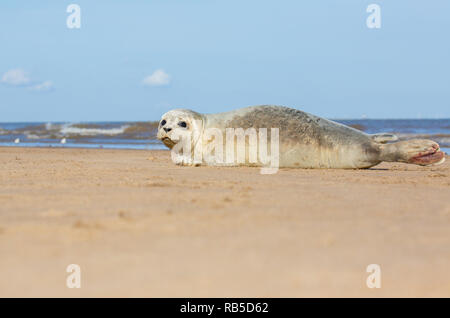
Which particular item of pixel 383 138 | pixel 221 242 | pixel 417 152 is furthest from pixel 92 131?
pixel 221 242

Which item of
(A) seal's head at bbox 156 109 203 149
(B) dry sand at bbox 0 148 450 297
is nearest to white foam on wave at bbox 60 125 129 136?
(A) seal's head at bbox 156 109 203 149

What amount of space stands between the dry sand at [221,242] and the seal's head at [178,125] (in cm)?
311

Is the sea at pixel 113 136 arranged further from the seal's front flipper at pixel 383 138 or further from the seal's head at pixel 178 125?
the seal's head at pixel 178 125

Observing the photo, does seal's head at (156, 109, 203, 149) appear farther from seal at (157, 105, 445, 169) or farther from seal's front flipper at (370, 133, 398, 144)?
seal's front flipper at (370, 133, 398, 144)

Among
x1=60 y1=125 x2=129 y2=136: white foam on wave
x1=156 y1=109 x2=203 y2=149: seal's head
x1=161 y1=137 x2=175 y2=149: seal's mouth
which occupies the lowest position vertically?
x1=161 y1=137 x2=175 y2=149: seal's mouth

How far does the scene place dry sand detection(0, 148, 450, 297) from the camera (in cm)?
215

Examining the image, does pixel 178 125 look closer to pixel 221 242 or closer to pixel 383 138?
A: pixel 383 138

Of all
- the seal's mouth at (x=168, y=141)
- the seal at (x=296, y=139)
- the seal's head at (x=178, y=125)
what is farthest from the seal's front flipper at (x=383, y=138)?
the seal's mouth at (x=168, y=141)

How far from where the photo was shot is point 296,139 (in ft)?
24.2

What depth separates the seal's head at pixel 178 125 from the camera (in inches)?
304
